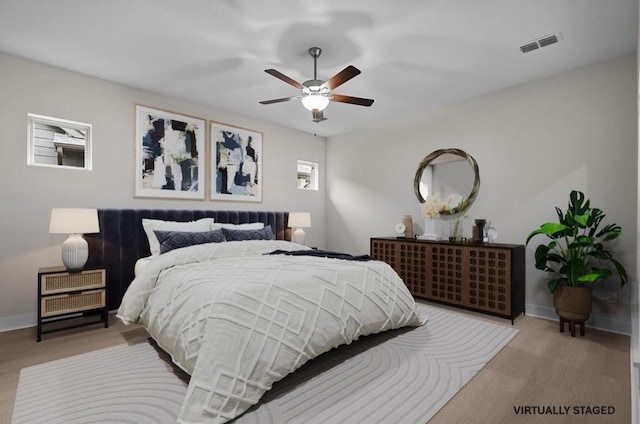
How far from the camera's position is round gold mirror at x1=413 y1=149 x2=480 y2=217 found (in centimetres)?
413

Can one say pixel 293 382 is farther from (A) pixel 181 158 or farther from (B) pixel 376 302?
(A) pixel 181 158

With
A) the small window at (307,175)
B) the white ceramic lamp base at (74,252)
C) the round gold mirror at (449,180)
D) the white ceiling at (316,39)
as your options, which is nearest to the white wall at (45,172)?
the white ceiling at (316,39)

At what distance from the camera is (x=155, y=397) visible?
190 centimetres

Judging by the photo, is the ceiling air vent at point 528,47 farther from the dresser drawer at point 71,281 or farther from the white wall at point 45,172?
the dresser drawer at point 71,281

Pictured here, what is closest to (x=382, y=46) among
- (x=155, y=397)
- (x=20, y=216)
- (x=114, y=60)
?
(x=114, y=60)

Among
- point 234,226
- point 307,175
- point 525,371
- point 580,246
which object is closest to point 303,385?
point 525,371

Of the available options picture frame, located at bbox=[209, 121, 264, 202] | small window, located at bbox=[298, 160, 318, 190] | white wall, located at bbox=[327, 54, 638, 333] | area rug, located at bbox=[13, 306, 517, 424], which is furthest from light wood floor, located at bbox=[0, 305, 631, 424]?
small window, located at bbox=[298, 160, 318, 190]

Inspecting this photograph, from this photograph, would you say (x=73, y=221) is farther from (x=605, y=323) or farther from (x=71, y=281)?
(x=605, y=323)

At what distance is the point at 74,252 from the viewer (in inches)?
119

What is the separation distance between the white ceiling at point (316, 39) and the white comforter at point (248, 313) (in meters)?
1.98

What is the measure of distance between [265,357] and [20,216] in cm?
305

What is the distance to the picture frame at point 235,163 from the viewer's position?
455cm

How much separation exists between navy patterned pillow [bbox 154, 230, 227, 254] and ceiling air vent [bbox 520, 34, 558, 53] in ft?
12.1

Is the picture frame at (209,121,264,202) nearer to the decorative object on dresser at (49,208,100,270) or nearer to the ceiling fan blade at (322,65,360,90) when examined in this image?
the decorative object on dresser at (49,208,100,270)
